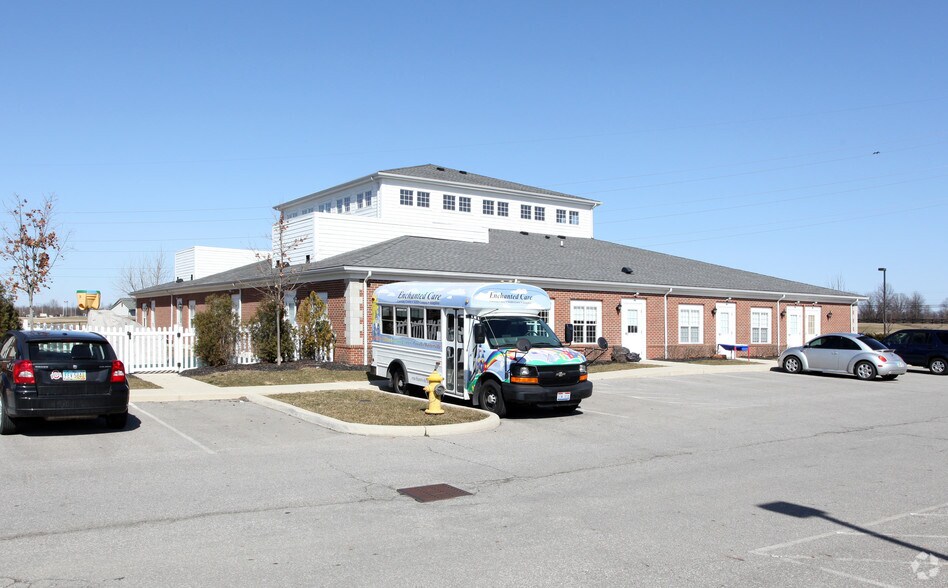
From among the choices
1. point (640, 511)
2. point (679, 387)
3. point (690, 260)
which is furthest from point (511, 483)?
point (690, 260)

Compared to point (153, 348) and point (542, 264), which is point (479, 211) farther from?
point (153, 348)

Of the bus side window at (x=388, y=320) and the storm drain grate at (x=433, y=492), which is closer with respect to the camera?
the storm drain grate at (x=433, y=492)

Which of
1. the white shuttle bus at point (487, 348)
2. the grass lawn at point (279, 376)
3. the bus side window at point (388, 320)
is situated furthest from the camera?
the grass lawn at point (279, 376)

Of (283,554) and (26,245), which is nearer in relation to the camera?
(283,554)

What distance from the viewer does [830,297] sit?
3900cm

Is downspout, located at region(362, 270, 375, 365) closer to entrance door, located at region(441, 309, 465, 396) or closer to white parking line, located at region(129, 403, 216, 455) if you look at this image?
entrance door, located at region(441, 309, 465, 396)

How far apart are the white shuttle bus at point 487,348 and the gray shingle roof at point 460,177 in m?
17.1

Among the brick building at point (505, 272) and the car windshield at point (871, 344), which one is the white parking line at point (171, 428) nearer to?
the brick building at point (505, 272)

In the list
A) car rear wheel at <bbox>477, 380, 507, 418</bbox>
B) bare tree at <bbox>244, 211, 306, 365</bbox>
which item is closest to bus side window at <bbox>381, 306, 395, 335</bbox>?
car rear wheel at <bbox>477, 380, 507, 418</bbox>

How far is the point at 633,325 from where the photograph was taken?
31.6 meters

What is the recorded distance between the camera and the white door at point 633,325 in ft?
102

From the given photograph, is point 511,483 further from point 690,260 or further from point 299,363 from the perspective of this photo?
point 690,260

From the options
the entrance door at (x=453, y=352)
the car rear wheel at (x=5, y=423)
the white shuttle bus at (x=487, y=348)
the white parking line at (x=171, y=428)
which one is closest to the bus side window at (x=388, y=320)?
the white shuttle bus at (x=487, y=348)

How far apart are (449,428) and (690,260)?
30.6 metres
